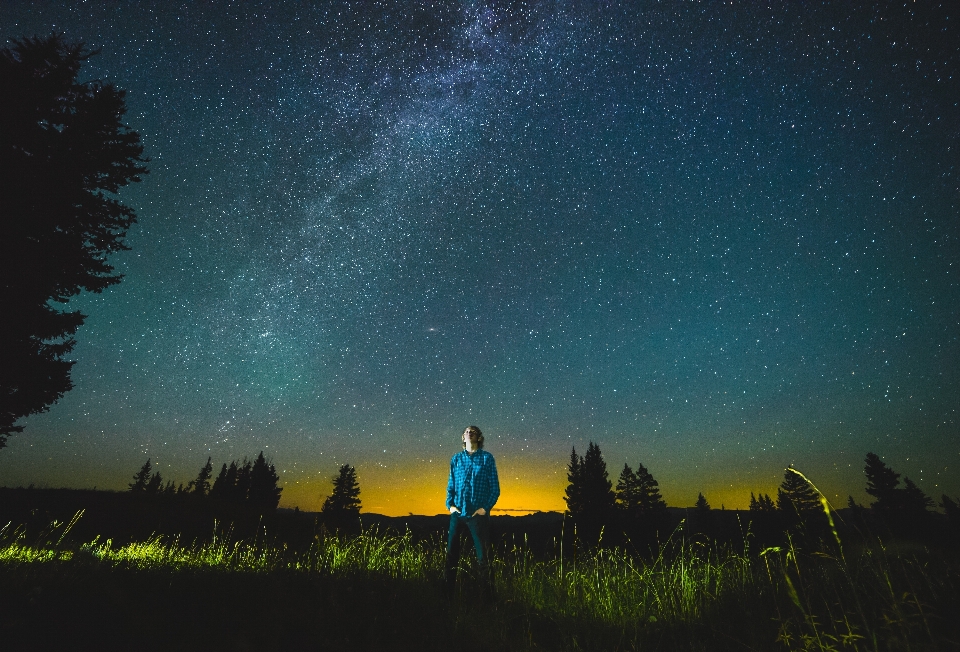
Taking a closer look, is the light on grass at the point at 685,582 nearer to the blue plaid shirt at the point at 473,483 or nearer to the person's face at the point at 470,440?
the blue plaid shirt at the point at 473,483

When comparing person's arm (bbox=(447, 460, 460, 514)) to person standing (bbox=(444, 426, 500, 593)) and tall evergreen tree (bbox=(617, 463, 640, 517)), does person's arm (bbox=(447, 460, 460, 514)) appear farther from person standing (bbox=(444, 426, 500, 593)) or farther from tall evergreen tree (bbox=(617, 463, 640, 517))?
tall evergreen tree (bbox=(617, 463, 640, 517))

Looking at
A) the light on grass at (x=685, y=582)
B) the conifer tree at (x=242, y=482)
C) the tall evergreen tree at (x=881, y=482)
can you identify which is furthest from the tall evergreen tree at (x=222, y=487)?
the tall evergreen tree at (x=881, y=482)

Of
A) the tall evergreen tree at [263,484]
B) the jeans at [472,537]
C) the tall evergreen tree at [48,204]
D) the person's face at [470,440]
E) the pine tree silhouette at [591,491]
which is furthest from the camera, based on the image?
the tall evergreen tree at [263,484]

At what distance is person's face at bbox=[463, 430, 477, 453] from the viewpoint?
5.33 meters

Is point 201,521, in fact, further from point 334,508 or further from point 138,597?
point 334,508

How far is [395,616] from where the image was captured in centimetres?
366

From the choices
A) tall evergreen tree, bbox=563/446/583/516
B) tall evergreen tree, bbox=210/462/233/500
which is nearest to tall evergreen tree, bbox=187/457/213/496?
tall evergreen tree, bbox=210/462/233/500

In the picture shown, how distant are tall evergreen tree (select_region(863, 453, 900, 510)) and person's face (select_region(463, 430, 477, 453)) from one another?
61.9 m

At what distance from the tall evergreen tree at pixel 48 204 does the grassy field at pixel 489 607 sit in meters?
7.22

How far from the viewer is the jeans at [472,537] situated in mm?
4586

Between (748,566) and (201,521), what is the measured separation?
1775cm

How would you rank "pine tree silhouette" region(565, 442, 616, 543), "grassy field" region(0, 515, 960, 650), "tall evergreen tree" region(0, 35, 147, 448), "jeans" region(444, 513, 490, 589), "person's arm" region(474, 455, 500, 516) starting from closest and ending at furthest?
"grassy field" region(0, 515, 960, 650), "jeans" region(444, 513, 490, 589), "person's arm" region(474, 455, 500, 516), "tall evergreen tree" region(0, 35, 147, 448), "pine tree silhouette" region(565, 442, 616, 543)

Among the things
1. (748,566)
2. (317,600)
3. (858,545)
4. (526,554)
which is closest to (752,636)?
(858,545)

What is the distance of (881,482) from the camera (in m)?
46.4
